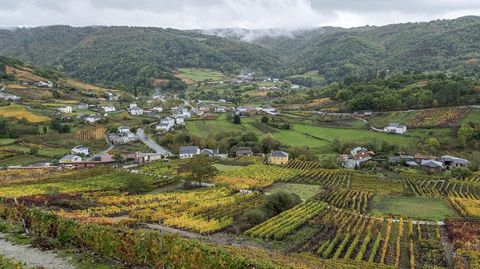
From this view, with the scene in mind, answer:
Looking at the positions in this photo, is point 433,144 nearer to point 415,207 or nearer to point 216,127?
point 415,207

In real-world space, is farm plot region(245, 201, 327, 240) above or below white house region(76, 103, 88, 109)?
below

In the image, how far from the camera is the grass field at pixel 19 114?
314ft

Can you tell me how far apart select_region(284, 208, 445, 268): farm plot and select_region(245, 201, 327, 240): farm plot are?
0.69 m

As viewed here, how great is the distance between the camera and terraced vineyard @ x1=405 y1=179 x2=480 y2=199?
57.3 meters

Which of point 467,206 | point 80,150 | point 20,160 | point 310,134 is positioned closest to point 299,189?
point 467,206

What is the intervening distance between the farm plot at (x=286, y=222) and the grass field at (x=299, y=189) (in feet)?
21.9

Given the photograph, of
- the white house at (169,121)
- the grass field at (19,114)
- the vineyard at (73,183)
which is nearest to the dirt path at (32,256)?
the vineyard at (73,183)

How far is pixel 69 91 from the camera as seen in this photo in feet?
459

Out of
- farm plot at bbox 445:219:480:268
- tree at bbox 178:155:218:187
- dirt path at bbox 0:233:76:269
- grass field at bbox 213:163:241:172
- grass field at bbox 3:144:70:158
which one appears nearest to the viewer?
dirt path at bbox 0:233:76:269

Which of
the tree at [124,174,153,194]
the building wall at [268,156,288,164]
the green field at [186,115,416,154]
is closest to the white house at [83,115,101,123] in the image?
the green field at [186,115,416,154]

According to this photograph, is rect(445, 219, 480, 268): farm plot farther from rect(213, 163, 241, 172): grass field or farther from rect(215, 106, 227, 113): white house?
rect(215, 106, 227, 113): white house

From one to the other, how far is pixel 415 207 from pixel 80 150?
186ft

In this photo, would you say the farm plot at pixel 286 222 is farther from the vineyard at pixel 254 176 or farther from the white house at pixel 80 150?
the white house at pixel 80 150

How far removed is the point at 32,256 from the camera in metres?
24.5
